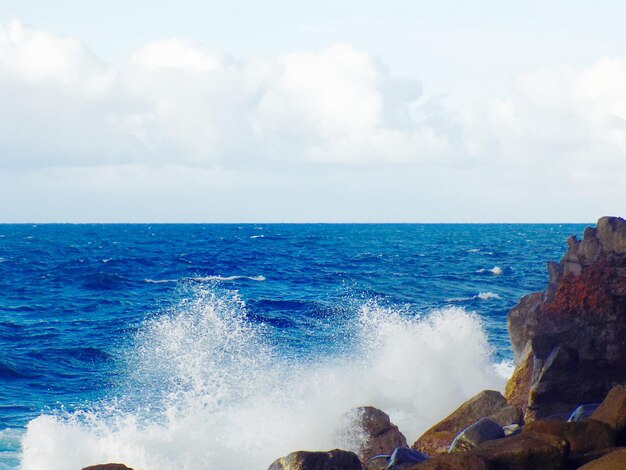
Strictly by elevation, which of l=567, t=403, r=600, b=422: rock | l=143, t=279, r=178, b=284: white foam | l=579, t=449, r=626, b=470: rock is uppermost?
l=579, t=449, r=626, b=470: rock

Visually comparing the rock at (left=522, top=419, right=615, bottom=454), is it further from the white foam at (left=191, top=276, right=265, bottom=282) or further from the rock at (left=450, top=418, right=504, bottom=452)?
the white foam at (left=191, top=276, right=265, bottom=282)

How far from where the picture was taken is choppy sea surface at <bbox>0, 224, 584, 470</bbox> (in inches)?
567

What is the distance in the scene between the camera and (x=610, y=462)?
24.2ft

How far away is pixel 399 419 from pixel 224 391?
14.4ft

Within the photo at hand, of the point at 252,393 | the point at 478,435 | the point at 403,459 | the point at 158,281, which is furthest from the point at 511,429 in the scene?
the point at 158,281

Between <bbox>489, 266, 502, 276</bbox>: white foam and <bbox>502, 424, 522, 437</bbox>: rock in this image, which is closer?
<bbox>502, 424, 522, 437</bbox>: rock

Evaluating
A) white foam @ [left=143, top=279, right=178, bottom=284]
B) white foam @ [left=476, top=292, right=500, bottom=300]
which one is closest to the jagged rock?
white foam @ [left=476, top=292, right=500, bottom=300]

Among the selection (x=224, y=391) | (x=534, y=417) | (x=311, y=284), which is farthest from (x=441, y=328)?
(x=311, y=284)

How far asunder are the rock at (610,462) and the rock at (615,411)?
61.1 inches

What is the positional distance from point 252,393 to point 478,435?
8.41 metres

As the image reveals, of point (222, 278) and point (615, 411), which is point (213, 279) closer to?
point (222, 278)

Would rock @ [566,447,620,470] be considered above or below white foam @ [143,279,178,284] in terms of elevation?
above

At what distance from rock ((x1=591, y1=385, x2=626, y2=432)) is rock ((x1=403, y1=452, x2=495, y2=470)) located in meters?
2.07

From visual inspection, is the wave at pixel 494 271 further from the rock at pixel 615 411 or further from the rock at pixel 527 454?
the rock at pixel 527 454
